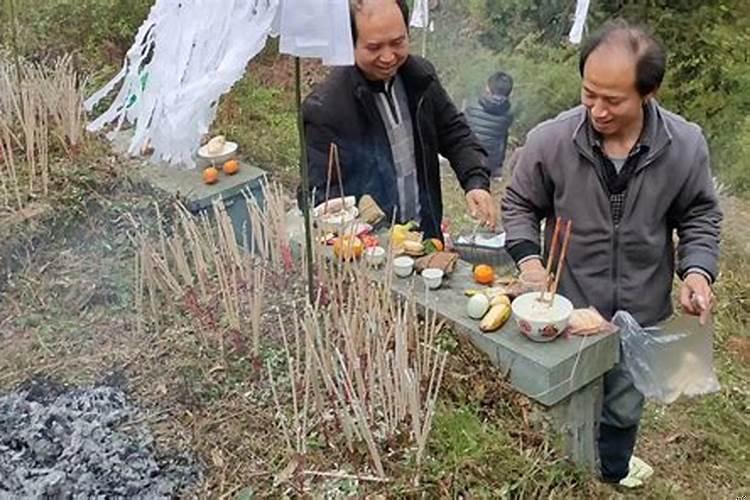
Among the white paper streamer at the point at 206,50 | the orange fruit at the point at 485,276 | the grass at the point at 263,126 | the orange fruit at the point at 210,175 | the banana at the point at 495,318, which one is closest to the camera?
the white paper streamer at the point at 206,50

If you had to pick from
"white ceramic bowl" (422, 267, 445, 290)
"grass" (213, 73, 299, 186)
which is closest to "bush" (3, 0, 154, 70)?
"grass" (213, 73, 299, 186)

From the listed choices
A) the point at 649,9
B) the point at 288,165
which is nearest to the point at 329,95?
the point at 288,165

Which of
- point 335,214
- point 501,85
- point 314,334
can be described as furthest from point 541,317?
point 501,85

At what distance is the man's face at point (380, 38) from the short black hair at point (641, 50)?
637 millimetres

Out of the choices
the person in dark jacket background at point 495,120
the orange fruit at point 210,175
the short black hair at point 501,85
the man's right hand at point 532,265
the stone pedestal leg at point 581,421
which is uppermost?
the man's right hand at point 532,265

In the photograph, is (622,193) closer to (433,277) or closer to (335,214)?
(433,277)

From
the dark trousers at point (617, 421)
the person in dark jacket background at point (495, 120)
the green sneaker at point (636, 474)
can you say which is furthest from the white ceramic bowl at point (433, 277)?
the person in dark jacket background at point (495, 120)

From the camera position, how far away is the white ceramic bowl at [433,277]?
9.27 feet

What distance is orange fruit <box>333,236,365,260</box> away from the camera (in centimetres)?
287

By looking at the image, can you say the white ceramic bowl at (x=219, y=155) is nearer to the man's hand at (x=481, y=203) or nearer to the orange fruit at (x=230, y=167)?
the orange fruit at (x=230, y=167)

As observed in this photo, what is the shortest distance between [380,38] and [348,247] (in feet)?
2.09

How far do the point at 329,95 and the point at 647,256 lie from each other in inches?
44.8

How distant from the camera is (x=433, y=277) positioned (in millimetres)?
2824

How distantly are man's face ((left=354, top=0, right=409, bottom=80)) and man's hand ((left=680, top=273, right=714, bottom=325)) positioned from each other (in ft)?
3.55
